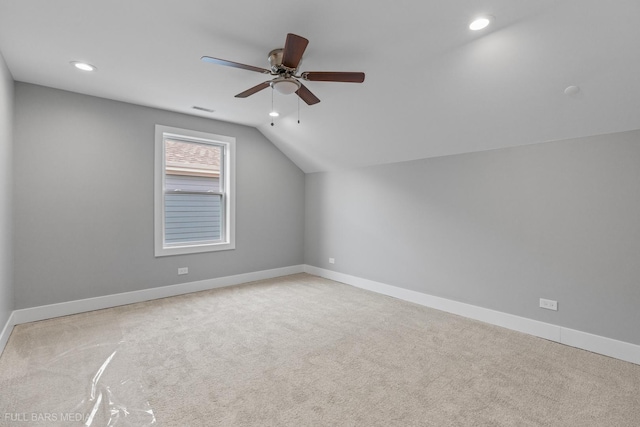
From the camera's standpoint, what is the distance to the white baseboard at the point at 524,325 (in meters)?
2.67

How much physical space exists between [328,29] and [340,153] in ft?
8.39

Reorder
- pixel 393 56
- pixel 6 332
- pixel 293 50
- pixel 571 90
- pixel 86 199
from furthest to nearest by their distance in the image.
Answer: pixel 86 199
pixel 6 332
pixel 393 56
pixel 571 90
pixel 293 50

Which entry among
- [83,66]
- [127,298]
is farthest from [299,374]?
[83,66]

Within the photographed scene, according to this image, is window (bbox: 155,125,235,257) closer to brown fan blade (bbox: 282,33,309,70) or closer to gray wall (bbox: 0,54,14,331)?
gray wall (bbox: 0,54,14,331)

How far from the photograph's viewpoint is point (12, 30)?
2.38m

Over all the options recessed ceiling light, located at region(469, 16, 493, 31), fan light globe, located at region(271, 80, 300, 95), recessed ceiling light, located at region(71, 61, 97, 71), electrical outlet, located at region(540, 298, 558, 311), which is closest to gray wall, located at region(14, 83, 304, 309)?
recessed ceiling light, located at region(71, 61, 97, 71)

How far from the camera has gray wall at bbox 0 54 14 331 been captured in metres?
2.76

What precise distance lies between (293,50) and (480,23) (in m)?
1.33

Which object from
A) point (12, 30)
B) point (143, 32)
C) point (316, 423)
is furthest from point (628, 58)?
point (12, 30)

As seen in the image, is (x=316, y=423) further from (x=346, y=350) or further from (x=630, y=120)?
(x=630, y=120)

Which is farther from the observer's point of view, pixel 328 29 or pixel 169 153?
pixel 169 153

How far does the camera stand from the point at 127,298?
4.02 metres

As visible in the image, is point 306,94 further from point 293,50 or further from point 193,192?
point 193,192

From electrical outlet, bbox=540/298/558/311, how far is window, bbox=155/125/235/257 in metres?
4.21
